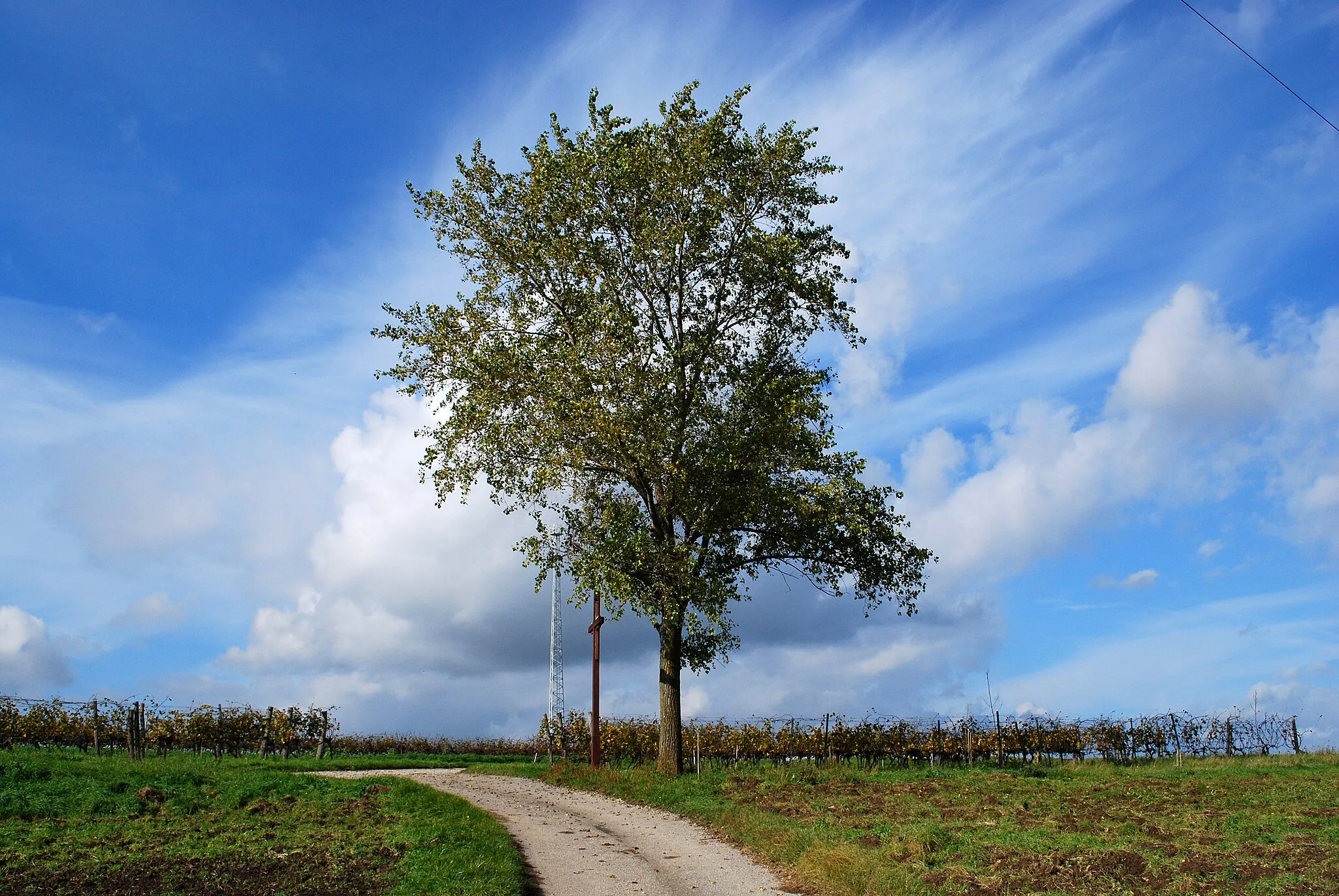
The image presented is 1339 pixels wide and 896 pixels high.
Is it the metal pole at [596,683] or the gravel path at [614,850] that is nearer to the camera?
the gravel path at [614,850]

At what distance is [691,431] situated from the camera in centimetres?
2370

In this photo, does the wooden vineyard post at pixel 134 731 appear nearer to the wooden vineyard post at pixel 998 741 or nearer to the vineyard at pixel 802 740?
the vineyard at pixel 802 740

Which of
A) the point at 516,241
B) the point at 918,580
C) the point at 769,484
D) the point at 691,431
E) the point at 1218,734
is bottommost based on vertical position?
the point at 1218,734

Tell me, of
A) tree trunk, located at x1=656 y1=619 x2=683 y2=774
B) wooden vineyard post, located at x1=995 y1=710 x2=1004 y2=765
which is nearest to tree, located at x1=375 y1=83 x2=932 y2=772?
tree trunk, located at x1=656 y1=619 x2=683 y2=774

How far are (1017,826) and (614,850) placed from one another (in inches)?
248

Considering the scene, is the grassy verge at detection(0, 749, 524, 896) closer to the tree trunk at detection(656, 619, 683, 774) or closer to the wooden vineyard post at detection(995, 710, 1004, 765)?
the tree trunk at detection(656, 619, 683, 774)

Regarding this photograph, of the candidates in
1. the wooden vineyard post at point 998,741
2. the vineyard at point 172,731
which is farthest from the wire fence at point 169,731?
the wooden vineyard post at point 998,741

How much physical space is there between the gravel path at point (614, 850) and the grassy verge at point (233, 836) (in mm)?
723

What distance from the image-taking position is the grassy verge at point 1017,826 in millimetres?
10805

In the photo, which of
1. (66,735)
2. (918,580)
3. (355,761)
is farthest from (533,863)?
(66,735)

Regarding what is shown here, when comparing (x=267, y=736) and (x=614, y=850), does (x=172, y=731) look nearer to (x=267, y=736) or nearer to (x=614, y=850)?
(x=267, y=736)

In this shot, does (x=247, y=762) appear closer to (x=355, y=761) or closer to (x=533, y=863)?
(x=355, y=761)

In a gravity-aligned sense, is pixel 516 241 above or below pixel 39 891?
above

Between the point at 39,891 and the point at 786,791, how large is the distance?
13.0 meters
